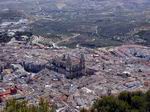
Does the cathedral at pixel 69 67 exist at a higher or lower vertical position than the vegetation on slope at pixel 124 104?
lower

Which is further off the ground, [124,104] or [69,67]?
[124,104]

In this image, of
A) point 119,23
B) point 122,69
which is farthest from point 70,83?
point 119,23

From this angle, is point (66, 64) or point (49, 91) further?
point (66, 64)

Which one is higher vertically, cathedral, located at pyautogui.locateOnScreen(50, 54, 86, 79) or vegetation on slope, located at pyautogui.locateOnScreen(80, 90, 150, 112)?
vegetation on slope, located at pyautogui.locateOnScreen(80, 90, 150, 112)

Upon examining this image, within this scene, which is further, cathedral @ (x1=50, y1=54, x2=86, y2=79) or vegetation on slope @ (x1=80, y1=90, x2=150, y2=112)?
cathedral @ (x1=50, y1=54, x2=86, y2=79)

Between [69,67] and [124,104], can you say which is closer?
[124,104]

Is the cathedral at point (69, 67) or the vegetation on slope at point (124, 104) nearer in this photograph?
the vegetation on slope at point (124, 104)

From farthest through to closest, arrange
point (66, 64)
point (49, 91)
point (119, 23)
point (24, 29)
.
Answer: point (119, 23) → point (24, 29) → point (66, 64) → point (49, 91)

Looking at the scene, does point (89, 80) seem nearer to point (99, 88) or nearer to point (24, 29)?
point (99, 88)
